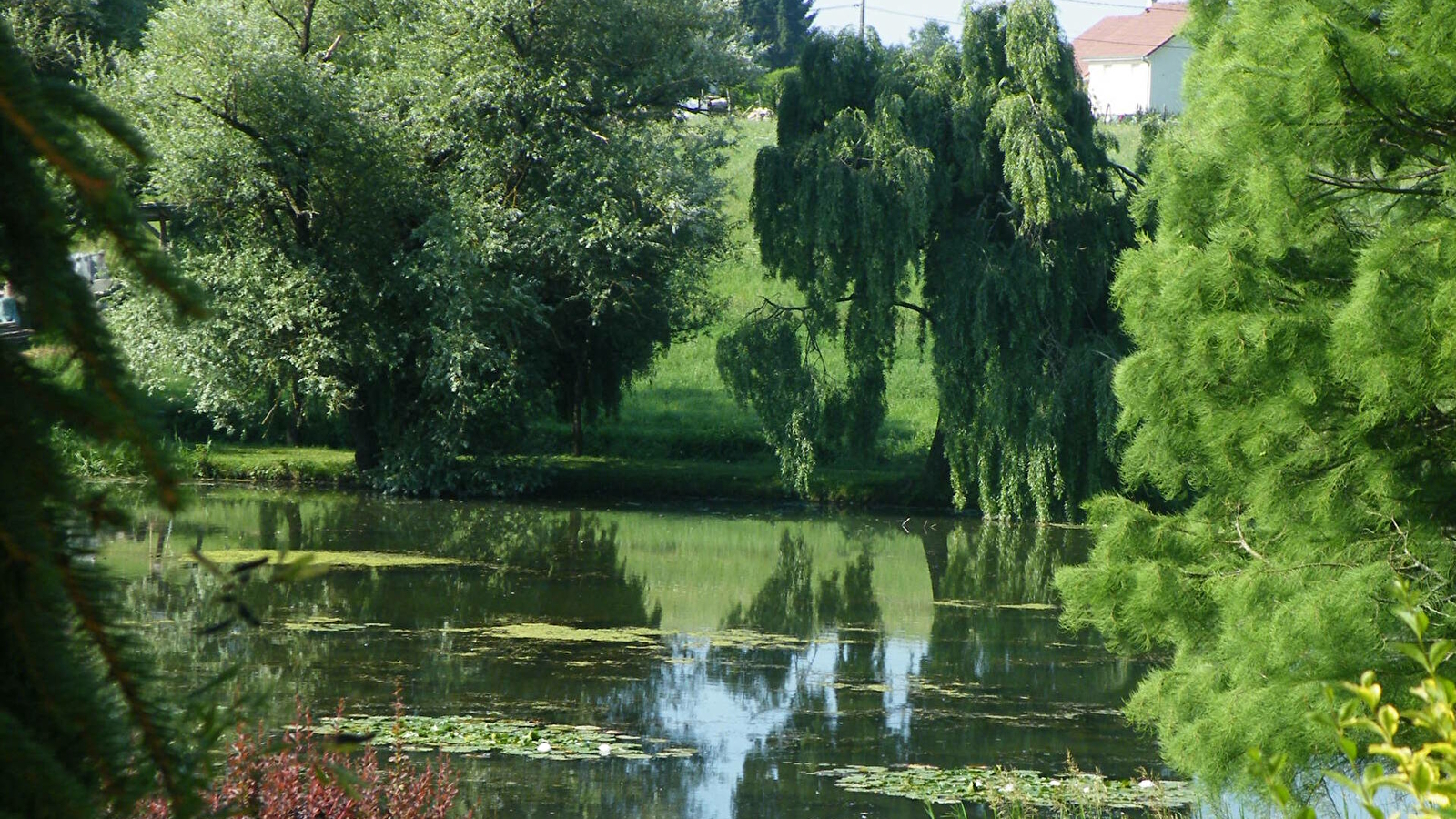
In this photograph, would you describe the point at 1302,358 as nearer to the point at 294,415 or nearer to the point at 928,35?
the point at 294,415

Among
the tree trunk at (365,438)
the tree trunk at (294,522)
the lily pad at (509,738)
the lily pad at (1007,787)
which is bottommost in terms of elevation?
the lily pad at (1007,787)

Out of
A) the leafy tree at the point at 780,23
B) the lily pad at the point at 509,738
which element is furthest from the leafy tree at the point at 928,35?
the lily pad at the point at 509,738

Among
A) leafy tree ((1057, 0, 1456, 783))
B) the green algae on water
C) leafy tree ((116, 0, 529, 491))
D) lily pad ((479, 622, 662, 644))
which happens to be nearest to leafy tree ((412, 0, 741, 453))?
leafy tree ((116, 0, 529, 491))

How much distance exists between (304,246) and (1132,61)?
4897 centimetres

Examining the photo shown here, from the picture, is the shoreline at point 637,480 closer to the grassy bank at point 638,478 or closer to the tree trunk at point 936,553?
the grassy bank at point 638,478

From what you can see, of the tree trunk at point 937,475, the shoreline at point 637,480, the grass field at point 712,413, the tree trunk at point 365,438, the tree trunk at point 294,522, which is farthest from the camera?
the grass field at point 712,413

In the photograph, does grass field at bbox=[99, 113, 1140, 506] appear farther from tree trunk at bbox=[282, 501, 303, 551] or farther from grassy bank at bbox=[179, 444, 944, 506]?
tree trunk at bbox=[282, 501, 303, 551]

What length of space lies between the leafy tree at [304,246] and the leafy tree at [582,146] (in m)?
0.76

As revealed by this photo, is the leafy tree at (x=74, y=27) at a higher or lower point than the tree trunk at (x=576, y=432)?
higher

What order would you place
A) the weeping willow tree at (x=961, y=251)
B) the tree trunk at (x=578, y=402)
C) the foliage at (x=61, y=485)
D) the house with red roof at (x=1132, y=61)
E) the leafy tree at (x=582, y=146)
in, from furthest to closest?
1. the house with red roof at (x=1132, y=61)
2. the tree trunk at (x=578, y=402)
3. the leafy tree at (x=582, y=146)
4. the weeping willow tree at (x=961, y=251)
5. the foliage at (x=61, y=485)

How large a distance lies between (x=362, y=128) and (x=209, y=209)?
239 cm

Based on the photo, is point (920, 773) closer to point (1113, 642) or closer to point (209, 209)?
point (1113, 642)

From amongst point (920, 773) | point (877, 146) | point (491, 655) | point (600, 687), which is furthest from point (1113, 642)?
point (877, 146)

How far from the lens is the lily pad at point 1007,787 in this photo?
7586mm
